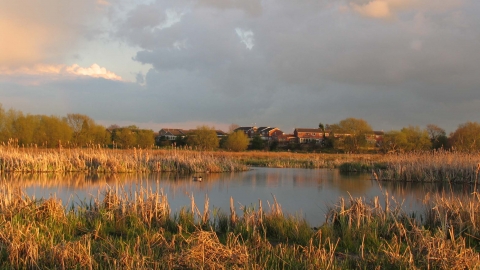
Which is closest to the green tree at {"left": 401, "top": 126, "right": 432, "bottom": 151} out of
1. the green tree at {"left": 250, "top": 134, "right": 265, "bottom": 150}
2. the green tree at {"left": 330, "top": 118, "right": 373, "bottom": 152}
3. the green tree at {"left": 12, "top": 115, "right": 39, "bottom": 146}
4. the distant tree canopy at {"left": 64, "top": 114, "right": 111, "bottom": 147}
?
the green tree at {"left": 330, "top": 118, "right": 373, "bottom": 152}

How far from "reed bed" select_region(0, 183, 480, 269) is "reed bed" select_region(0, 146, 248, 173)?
13124mm

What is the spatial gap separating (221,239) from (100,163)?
16.3 metres

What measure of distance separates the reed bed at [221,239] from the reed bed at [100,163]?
13124mm

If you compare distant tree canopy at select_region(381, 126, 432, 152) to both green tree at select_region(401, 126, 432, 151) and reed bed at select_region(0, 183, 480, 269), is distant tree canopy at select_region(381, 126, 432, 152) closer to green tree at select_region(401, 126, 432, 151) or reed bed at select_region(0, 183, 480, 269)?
green tree at select_region(401, 126, 432, 151)

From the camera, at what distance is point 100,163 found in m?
21.1

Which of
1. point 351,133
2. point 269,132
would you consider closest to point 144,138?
point 351,133

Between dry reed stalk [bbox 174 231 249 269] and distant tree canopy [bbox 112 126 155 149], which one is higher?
distant tree canopy [bbox 112 126 155 149]

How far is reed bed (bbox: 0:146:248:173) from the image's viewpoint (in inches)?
780

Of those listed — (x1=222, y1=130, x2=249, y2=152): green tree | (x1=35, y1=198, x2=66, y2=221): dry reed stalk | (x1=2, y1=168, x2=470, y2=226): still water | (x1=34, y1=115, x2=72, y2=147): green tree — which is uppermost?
(x1=34, y1=115, x2=72, y2=147): green tree

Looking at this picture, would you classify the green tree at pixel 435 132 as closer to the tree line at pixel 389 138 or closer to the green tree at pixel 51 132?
the tree line at pixel 389 138

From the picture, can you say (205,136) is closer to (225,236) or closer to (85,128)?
(85,128)

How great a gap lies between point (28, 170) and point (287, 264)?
1847 cm

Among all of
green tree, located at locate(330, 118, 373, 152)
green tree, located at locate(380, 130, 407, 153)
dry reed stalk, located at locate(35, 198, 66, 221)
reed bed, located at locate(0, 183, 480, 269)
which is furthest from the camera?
green tree, located at locate(330, 118, 373, 152)

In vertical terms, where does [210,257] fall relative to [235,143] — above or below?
below
